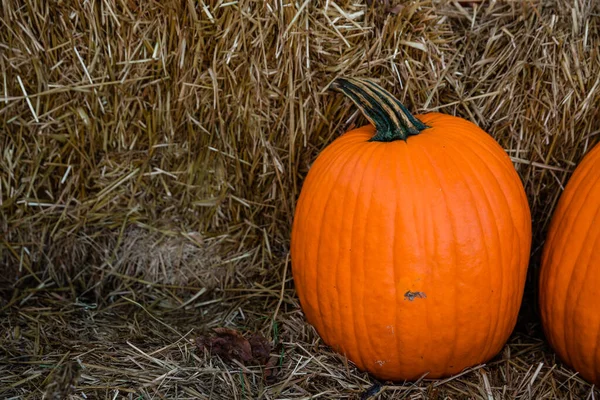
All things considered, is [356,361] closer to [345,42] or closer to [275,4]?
[345,42]

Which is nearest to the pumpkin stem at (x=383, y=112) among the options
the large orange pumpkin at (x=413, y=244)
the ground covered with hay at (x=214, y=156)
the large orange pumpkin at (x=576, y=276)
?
the large orange pumpkin at (x=413, y=244)

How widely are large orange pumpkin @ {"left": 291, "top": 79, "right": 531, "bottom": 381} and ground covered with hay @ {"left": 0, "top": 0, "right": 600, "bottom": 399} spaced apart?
0.14m

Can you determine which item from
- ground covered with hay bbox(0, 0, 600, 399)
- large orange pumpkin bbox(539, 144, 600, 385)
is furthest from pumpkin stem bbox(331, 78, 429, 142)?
large orange pumpkin bbox(539, 144, 600, 385)

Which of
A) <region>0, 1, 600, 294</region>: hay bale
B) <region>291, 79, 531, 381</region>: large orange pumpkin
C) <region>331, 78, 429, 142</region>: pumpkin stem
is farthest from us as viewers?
<region>0, 1, 600, 294</region>: hay bale

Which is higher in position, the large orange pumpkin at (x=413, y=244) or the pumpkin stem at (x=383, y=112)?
the pumpkin stem at (x=383, y=112)

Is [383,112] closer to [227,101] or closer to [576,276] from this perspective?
[227,101]

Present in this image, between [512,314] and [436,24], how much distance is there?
1002 mm

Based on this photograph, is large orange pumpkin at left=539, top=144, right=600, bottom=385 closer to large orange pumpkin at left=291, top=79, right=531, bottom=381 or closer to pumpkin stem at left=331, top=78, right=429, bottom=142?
large orange pumpkin at left=291, top=79, right=531, bottom=381

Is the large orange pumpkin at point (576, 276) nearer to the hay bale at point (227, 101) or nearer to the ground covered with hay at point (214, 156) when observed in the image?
the ground covered with hay at point (214, 156)

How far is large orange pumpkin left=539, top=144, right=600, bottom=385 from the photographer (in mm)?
1741

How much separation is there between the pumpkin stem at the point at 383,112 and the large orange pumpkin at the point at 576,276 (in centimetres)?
51

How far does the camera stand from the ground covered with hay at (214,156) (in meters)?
1.96

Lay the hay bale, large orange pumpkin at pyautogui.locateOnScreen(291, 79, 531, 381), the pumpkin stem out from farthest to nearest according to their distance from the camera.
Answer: the hay bale, the pumpkin stem, large orange pumpkin at pyautogui.locateOnScreen(291, 79, 531, 381)

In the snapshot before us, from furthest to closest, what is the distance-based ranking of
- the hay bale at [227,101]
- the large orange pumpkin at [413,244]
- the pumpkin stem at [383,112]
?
the hay bale at [227,101]
the pumpkin stem at [383,112]
the large orange pumpkin at [413,244]
